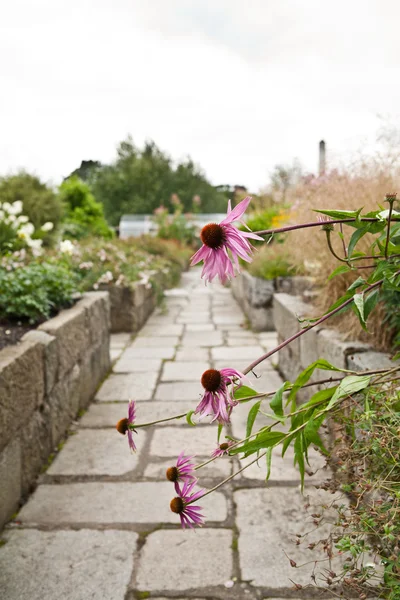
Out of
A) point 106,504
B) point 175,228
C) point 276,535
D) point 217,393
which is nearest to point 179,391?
point 106,504

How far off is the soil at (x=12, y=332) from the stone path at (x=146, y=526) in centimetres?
55

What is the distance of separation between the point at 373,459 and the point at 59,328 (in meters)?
1.77

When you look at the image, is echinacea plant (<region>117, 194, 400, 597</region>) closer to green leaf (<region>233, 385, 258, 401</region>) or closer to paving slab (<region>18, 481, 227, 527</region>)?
green leaf (<region>233, 385, 258, 401</region>)

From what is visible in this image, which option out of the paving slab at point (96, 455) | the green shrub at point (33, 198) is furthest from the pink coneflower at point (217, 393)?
the green shrub at point (33, 198)

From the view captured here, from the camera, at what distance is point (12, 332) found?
246 cm

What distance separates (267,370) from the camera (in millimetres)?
3691

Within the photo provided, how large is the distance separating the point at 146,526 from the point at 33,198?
26.4ft

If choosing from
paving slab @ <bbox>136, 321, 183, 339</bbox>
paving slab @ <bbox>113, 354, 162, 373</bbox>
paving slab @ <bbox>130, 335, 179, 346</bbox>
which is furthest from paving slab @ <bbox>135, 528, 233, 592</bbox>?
paving slab @ <bbox>136, 321, 183, 339</bbox>

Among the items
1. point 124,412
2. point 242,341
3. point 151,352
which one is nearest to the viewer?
point 124,412

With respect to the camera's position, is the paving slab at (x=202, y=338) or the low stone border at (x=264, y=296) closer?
the paving slab at (x=202, y=338)

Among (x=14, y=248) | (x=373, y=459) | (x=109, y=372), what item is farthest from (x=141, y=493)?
(x=14, y=248)

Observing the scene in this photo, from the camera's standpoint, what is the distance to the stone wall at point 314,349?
196 cm

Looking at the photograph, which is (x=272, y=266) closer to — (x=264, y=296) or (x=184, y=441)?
(x=264, y=296)

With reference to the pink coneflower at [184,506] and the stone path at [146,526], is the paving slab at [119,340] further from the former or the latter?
the pink coneflower at [184,506]
